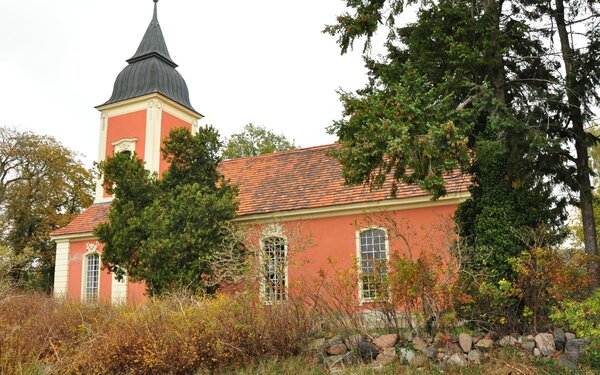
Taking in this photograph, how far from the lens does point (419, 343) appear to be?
29.3 ft

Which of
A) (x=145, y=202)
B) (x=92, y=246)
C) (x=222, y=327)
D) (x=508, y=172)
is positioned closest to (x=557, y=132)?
(x=508, y=172)

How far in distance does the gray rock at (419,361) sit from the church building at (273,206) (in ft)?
5.58

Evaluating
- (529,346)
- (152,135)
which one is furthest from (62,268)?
(529,346)

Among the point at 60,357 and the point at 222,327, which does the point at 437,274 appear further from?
the point at 60,357

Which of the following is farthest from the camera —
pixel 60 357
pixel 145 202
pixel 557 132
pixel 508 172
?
pixel 145 202

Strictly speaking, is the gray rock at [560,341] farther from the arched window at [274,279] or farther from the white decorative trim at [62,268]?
the white decorative trim at [62,268]

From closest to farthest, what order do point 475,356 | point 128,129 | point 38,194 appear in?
1. point 475,356
2. point 128,129
3. point 38,194

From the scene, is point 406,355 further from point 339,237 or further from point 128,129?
point 128,129

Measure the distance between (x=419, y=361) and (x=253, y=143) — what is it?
3258 cm

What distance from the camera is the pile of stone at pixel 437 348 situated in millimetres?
8328

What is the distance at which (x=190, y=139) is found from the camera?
600 inches

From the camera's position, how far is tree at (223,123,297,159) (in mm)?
39166

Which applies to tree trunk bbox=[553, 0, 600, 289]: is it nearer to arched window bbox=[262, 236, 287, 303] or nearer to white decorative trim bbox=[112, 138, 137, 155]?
arched window bbox=[262, 236, 287, 303]

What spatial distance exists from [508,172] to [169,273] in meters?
9.08
